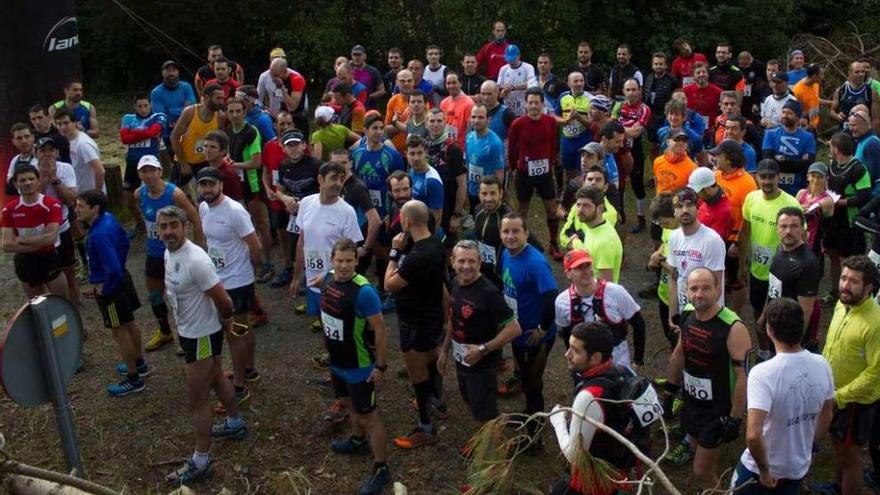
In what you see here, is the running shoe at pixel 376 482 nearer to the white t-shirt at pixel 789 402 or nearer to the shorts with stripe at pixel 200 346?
the shorts with stripe at pixel 200 346

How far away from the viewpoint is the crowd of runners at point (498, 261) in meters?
5.71

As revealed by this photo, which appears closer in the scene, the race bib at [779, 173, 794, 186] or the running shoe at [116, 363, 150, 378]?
the running shoe at [116, 363, 150, 378]

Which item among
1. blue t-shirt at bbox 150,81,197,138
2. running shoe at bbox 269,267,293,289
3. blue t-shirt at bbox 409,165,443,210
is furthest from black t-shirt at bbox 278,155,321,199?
blue t-shirt at bbox 150,81,197,138

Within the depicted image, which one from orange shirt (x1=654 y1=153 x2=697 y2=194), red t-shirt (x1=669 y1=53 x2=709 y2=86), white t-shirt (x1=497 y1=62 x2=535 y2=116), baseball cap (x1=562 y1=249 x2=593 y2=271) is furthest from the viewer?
red t-shirt (x1=669 y1=53 x2=709 y2=86)

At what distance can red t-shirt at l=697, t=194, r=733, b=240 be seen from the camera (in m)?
7.96

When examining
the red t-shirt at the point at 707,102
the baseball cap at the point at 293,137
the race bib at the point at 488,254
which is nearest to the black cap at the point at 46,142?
the baseball cap at the point at 293,137

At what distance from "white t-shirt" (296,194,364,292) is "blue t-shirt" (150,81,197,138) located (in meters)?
5.17

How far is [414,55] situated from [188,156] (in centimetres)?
844

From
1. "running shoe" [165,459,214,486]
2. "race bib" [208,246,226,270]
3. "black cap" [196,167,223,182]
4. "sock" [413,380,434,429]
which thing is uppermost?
"black cap" [196,167,223,182]

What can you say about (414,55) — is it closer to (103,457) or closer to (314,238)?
(314,238)

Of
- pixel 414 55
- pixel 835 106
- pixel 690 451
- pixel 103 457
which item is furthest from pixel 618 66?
pixel 103 457

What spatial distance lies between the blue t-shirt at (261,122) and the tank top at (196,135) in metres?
0.44

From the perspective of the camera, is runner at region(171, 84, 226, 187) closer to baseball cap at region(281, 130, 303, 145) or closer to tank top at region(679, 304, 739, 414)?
baseball cap at region(281, 130, 303, 145)

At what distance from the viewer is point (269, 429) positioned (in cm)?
742
